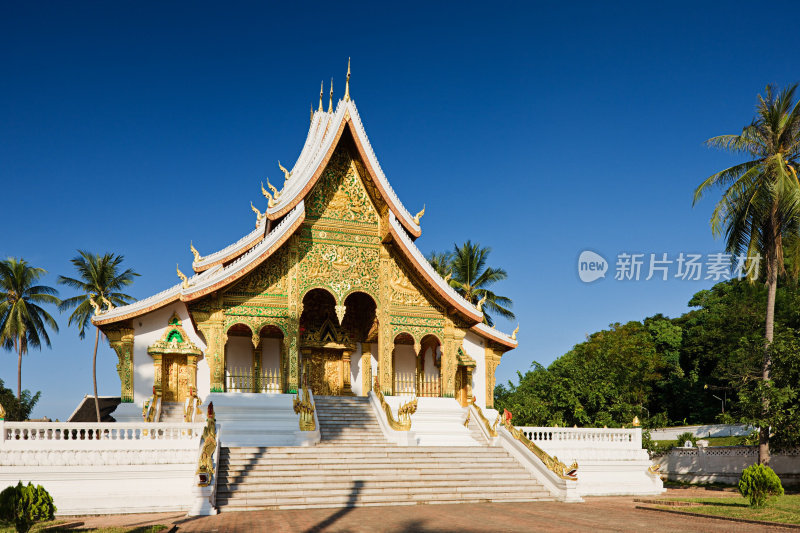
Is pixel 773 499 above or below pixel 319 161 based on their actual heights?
below

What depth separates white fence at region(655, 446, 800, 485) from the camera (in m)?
18.3

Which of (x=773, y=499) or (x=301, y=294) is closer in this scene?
(x=773, y=499)

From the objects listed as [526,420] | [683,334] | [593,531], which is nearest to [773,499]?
[593,531]

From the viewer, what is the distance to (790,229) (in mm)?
18391

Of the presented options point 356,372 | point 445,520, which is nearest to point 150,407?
point 356,372

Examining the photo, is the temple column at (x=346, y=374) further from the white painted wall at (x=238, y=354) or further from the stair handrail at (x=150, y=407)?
the stair handrail at (x=150, y=407)

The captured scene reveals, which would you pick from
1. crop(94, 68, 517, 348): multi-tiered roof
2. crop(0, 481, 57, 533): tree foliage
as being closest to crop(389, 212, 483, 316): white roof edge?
crop(94, 68, 517, 348): multi-tiered roof

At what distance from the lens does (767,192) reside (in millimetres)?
18047

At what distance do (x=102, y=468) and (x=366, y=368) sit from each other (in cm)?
1019

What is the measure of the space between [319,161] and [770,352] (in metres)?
13.3

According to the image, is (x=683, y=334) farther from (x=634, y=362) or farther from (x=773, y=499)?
Result: (x=773, y=499)

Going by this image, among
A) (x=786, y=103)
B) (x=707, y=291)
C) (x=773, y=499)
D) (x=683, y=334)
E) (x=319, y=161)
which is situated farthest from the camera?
(x=707, y=291)

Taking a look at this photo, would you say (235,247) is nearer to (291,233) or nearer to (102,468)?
(291,233)

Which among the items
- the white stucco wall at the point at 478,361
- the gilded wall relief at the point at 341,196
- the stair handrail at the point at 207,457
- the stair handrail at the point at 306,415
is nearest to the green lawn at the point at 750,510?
the stair handrail at the point at 306,415
